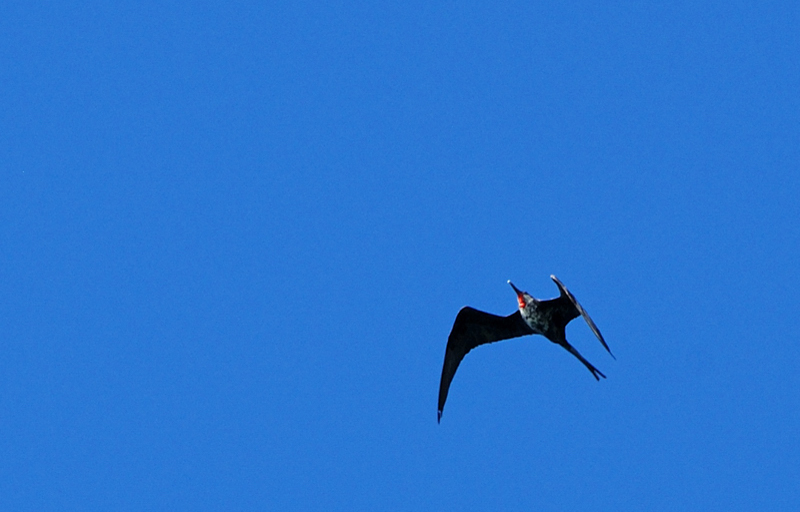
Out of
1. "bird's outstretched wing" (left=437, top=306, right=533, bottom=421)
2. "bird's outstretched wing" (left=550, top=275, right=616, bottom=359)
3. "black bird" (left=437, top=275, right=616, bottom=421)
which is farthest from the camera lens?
"bird's outstretched wing" (left=437, top=306, right=533, bottom=421)

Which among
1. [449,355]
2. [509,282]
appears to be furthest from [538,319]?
[449,355]

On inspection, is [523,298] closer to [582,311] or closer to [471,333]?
[471,333]

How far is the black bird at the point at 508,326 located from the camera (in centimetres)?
1956

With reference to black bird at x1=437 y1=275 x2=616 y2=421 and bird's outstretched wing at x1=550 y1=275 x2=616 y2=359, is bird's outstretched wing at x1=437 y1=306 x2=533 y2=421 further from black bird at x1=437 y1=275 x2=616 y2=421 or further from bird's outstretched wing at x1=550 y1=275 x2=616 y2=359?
bird's outstretched wing at x1=550 y1=275 x2=616 y2=359

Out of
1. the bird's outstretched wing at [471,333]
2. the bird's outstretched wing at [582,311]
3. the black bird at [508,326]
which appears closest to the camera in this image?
the bird's outstretched wing at [582,311]

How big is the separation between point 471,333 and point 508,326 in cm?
71

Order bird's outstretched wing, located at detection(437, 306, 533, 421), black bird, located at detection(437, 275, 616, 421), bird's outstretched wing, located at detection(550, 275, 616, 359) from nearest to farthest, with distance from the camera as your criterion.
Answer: bird's outstretched wing, located at detection(550, 275, 616, 359) < black bird, located at detection(437, 275, 616, 421) < bird's outstretched wing, located at detection(437, 306, 533, 421)

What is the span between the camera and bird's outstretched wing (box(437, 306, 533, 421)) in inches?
815

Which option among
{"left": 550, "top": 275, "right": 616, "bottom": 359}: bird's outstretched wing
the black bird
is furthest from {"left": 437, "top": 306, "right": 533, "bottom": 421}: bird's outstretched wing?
{"left": 550, "top": 275, "right": 616, "bottom": 359}: bird's outstretched wing

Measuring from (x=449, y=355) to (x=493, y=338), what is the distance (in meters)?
0.88

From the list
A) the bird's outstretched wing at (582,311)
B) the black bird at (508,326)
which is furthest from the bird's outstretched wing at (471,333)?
the bird's outstretched wing at (582,311)

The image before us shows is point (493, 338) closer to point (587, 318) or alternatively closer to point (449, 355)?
point (449, 355)

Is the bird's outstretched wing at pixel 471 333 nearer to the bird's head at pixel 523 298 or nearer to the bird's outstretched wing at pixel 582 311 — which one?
the bird's head at pixel 523 298

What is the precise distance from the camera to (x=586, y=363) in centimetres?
1870
